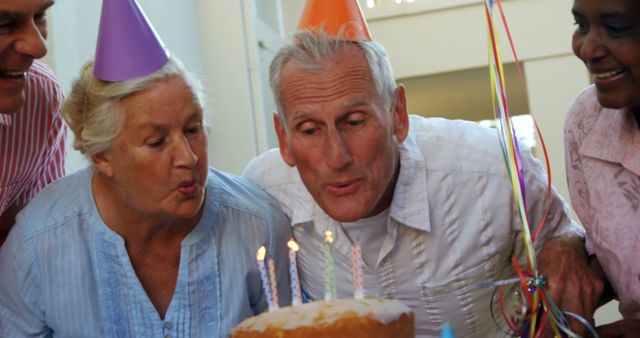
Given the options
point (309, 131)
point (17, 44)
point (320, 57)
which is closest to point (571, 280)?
point (309, 131)

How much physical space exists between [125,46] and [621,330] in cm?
132

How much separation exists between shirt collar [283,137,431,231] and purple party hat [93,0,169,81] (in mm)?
525

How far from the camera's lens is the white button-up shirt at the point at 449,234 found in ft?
7.75

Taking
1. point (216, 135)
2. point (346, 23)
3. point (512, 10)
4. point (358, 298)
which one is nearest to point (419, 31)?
point (512, 10)

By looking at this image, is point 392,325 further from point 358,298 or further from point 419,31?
point 419,31

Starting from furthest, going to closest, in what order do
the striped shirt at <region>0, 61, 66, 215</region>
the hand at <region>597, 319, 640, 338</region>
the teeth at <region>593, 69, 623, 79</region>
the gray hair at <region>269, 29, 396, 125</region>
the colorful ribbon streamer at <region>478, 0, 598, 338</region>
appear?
the striped shirt at <region>0, 61, 66, 215</region>
the gray hair at <region>269, 29, 396, 125</region>
the teeth at <region>593, 69, 623, 79</region>
the hand at <region>597, 319, 640, 338</region>
the colorful ribbon streamer at <region>478, 0, 598, 338</region>

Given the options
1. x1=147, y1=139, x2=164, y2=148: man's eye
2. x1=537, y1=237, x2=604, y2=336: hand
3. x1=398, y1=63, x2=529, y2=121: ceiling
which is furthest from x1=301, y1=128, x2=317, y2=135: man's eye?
x1=398, y1=63, x2=529, y2=121: ceiling

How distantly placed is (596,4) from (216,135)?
4.08 meters

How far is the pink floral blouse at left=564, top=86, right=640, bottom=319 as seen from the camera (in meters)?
2.06

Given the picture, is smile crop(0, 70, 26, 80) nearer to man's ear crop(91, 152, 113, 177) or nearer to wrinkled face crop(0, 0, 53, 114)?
wrinkled face crop(0, 0, 53, 114)

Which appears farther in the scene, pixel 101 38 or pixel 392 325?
pixel 101 38

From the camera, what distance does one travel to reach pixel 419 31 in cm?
778

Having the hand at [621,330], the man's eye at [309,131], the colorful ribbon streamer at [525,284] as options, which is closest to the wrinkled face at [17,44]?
the man's eye at [309,131]

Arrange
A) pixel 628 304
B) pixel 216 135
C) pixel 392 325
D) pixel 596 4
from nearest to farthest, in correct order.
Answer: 1. pixel 392 325
2. pixel 596 4
3. pixel 628 304
4. pixel 216 135
